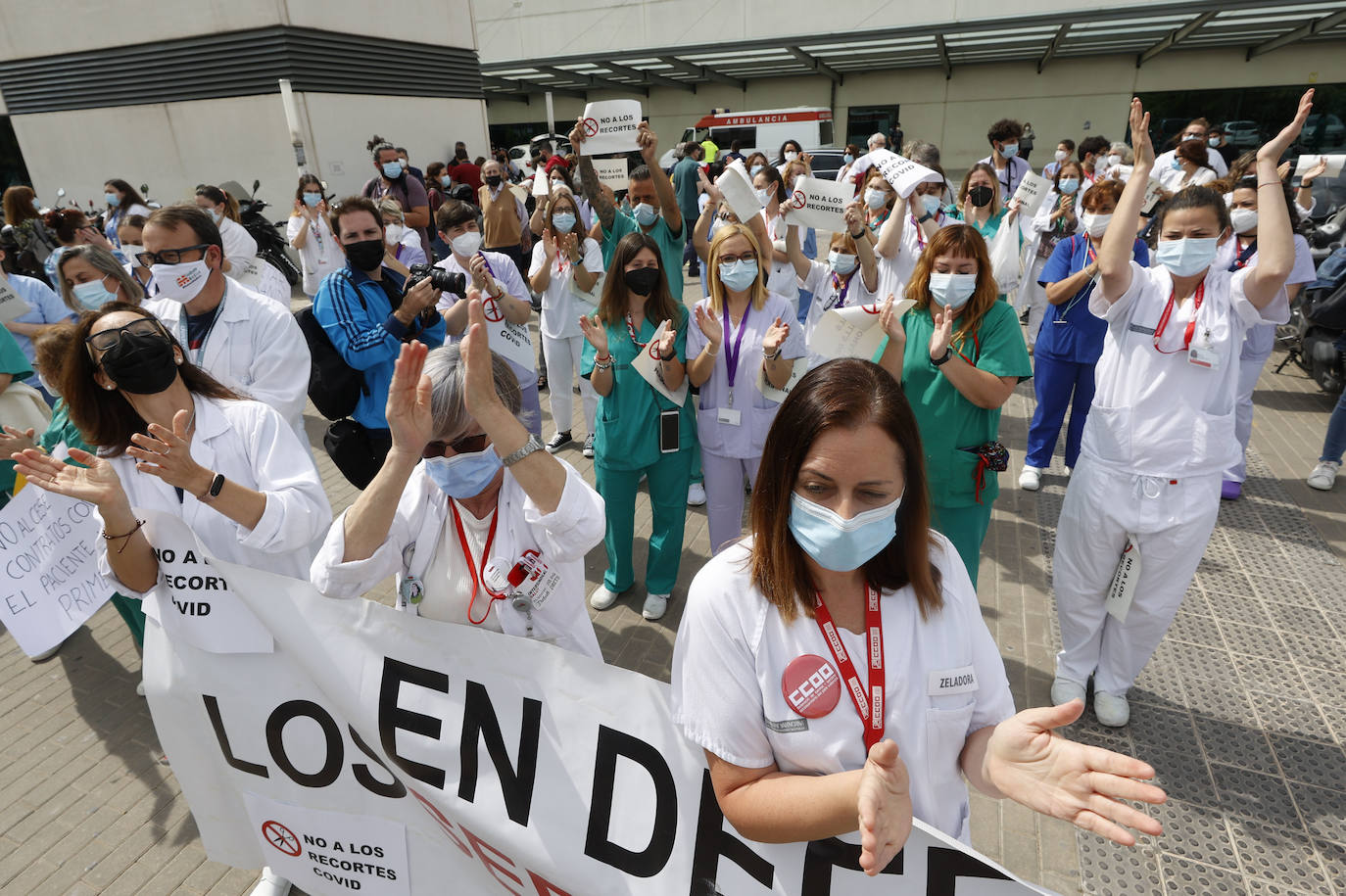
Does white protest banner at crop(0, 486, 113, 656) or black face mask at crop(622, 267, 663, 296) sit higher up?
black face mask at crop(622, 267, 663, 296)

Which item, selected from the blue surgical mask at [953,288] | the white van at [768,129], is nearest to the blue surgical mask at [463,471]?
the blue surgical mask at [953,288]

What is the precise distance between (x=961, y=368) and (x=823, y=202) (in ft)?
7.45

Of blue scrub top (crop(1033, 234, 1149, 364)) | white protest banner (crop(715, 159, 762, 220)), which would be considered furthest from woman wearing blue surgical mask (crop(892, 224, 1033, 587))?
blue scrub top (crop(1033, 234, 1149, 364))

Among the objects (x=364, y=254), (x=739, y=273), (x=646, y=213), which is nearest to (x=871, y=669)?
(x=739, y=273)

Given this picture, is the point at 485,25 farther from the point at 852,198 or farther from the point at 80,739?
the point at 80,739

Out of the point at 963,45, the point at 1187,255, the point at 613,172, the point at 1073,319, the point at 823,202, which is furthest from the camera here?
the point at 963,45

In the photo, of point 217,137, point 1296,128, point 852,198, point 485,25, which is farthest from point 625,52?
point 1296,128

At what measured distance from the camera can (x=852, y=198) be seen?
487 cm

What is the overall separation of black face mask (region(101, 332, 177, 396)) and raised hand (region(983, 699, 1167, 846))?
2621 millimetres

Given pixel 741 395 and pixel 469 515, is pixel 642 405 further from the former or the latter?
pixel 469 515

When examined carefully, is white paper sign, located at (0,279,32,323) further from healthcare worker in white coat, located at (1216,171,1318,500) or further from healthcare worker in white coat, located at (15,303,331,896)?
healthcare worker in white coat, located at (1216,171,1318,500)

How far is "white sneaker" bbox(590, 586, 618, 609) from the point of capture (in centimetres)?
455

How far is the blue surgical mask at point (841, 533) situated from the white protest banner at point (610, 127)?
4.31 metres

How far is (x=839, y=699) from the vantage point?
5.18 ft
